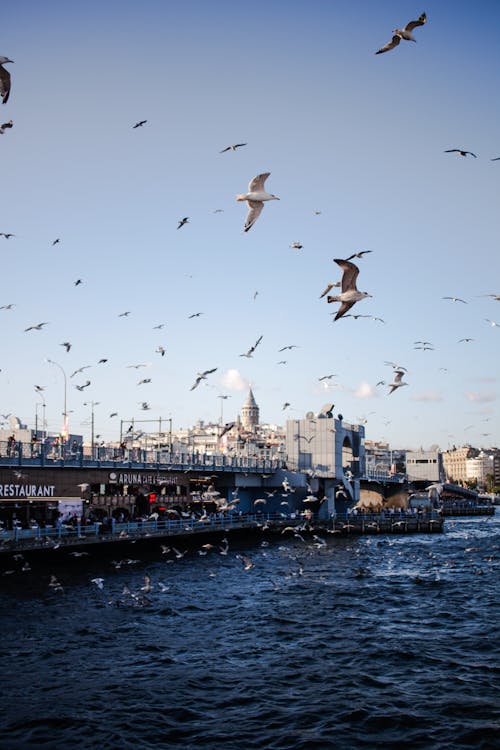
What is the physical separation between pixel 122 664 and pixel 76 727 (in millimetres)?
5801

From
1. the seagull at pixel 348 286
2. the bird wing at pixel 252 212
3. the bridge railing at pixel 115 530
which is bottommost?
the bridge railing at pixel 115 530

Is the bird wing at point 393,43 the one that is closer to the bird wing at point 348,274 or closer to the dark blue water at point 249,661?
the bird wing at point 348,274

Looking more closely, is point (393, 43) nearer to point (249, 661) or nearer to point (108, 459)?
point (249, 661)

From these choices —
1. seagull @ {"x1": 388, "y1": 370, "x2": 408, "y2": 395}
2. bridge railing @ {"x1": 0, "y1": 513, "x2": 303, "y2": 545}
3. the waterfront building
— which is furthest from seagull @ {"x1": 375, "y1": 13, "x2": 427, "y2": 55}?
the waterfront building

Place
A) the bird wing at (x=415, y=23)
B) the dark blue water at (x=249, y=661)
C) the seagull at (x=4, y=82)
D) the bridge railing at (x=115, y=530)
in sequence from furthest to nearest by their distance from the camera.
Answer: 1. the bridge railing at (x=115, y=530)
2. the dark blue water at (x=249, y=661)
3. the bird wing at (x=415, y=23)
4. the seagull at (x=4, y=82)

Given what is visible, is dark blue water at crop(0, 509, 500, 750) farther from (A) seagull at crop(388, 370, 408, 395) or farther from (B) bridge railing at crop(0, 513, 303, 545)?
(A) seagull at crop(388, 370, 408, 395)

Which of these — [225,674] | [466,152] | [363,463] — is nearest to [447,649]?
[225,674]

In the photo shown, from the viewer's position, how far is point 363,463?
388 ft

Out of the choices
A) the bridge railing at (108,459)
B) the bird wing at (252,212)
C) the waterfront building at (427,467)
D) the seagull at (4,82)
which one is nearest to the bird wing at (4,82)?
the seagull at (4,82)

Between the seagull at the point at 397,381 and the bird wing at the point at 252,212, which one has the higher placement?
the bird wing at the point at 252,212

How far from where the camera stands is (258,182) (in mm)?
19969

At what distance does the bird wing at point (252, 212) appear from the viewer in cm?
1809

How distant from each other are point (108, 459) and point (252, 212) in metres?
52.7

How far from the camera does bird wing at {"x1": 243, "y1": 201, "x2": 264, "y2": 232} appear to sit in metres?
18.1
